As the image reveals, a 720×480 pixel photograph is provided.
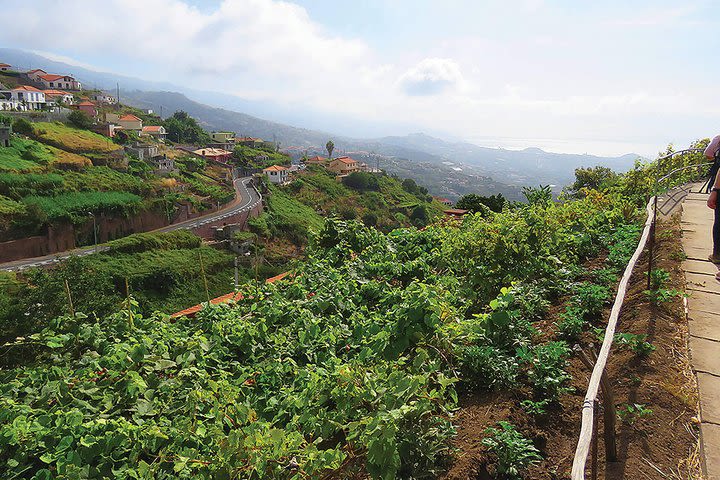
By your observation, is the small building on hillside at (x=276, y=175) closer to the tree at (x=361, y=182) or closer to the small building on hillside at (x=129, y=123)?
the tree at (x=361, y=182)

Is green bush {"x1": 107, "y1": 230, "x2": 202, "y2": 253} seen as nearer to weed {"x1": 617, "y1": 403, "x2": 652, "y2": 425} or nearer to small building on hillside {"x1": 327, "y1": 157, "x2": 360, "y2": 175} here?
weed {"x1": 617, "y1": 403, "x2": 652, "y2": 425}

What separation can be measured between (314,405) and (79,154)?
46098 mm

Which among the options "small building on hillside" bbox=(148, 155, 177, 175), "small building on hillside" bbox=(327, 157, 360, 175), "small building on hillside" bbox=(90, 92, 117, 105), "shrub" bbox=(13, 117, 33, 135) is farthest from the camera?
"small building on hillside" bbox=(327, 157, 360, 175)

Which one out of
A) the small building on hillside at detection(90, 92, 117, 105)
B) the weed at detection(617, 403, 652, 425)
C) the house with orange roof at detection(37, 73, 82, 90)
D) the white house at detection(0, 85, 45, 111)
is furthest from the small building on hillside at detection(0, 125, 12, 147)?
the weed at detection(617, 403, 652, 425)

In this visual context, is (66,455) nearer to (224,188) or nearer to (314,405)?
(314,405)

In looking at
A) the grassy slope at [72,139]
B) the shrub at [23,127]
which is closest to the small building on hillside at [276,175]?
the grassy slope at [72,139]

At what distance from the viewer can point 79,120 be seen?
46.5 metres

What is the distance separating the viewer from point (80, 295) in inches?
740

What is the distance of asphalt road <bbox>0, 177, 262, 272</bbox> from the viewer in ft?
91.6

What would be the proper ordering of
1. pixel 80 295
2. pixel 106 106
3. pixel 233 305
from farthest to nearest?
pixel 106 106
pixel 80 295
pixel 233 305

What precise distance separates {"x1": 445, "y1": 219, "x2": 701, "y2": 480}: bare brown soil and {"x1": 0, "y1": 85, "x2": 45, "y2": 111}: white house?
64.8 meters

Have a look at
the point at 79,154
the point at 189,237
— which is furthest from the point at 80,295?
the point at 79,154

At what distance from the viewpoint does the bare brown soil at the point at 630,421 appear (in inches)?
84.1

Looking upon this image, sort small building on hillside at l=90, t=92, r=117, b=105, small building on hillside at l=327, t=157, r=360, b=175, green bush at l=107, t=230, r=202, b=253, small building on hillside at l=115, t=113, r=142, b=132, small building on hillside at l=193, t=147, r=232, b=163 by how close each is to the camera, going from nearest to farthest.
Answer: green bush at l=107, t=230, r=202, b=253, small building on hillside at l=193, t=147, r=232, b=163, small building on hillside at l=115, t=113, r=142, b=132, small building on hillside at l=90, t=92, r=117, b=105, small building on hillside at l=327, t=157, r=360, b=175
